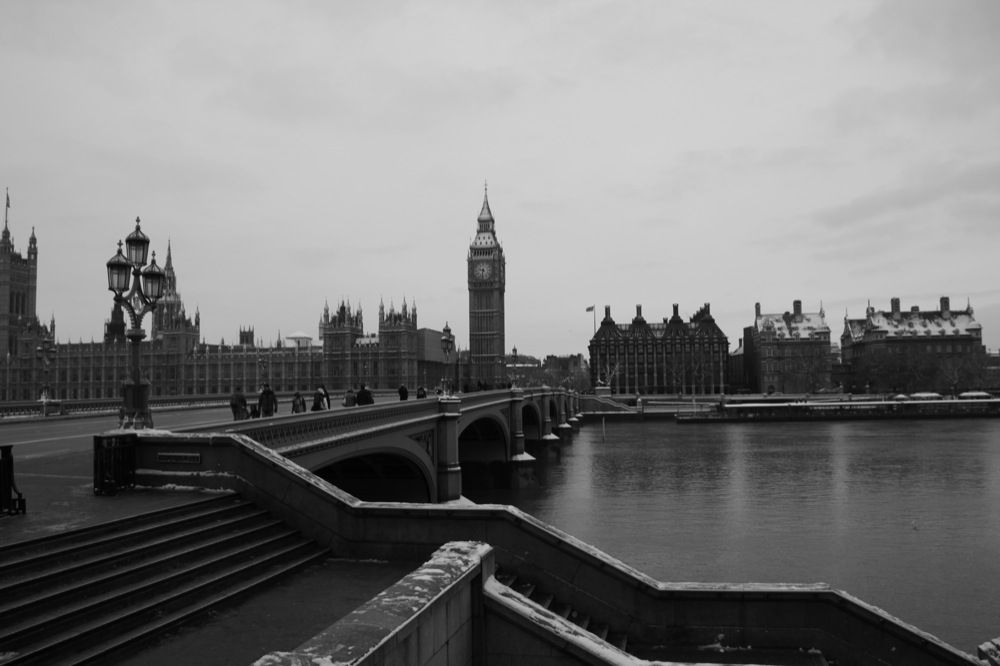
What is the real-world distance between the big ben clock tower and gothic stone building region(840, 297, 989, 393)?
62.5 metres

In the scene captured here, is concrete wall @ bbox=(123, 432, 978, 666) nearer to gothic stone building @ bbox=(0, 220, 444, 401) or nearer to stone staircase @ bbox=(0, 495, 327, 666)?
stone staircase @ bbox=(0, 495, 327, 666)

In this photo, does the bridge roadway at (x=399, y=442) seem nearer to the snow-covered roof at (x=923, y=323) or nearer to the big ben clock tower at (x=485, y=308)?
the big ben clock tower at (x=485, y=308)

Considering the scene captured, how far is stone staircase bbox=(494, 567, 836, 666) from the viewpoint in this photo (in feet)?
40.2

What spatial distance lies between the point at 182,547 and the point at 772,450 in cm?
5827

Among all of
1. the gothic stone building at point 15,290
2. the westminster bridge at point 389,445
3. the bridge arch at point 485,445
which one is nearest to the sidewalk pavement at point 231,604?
the westminster bridge at point 389,445

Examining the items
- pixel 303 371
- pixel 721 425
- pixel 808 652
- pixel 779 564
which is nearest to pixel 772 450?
pixel 721 425

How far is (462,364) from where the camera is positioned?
151500 millimetres

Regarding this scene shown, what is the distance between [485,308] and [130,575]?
Answer: 12939 centimetres

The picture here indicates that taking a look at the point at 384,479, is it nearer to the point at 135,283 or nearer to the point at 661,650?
the point at 135,283

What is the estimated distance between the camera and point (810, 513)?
35.6m

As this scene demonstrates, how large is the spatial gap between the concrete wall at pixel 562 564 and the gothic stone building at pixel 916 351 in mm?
123640

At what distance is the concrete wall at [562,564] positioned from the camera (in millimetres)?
11766

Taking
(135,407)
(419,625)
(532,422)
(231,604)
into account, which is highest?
(135,407)

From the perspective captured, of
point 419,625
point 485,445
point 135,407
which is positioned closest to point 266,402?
point 135,407
